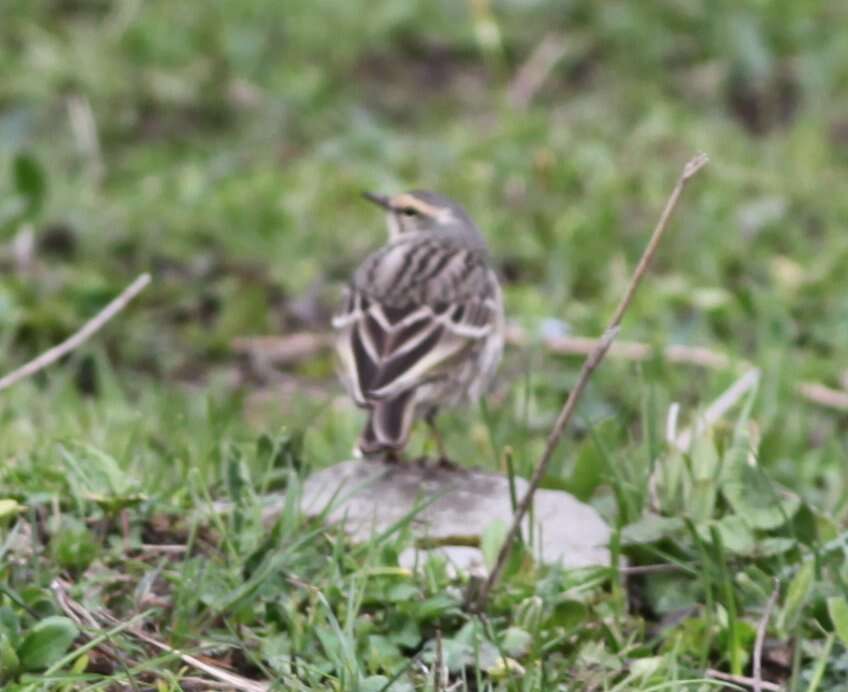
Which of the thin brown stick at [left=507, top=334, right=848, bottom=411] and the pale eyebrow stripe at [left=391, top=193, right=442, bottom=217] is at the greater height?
the pale eyebrow stripe at [left=391, top=193, right=442, bottom=217]

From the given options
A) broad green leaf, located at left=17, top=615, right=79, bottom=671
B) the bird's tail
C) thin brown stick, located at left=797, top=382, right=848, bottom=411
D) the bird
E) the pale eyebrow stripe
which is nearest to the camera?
broad green leaf, located at left=17, top=615, right=79, bottom=671

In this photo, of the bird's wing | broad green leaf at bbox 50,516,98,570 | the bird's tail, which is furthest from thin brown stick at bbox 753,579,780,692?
broad green leaf at bbox 50,516,98,570

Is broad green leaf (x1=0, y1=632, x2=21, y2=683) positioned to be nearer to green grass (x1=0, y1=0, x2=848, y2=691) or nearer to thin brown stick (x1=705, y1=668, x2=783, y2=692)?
green grass (x1=0, y1=0, x2=848, y2=691)

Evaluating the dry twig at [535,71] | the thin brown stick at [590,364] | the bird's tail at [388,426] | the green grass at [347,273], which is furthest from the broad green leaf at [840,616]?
the dry twig at [535,71]

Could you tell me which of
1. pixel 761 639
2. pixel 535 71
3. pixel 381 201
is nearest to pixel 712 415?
pixel 761 639

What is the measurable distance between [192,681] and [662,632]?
4.36ft

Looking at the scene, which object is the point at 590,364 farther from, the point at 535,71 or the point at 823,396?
the point at 535,71

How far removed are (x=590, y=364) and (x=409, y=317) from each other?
2.08 m

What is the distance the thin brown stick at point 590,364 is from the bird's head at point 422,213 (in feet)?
9.98

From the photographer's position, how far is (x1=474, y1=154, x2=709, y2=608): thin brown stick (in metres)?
4.30

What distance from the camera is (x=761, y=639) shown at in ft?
15.4

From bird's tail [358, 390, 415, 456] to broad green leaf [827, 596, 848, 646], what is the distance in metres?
1.62

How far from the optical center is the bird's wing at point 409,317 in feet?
20.2

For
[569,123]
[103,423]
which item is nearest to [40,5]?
[569,123]
